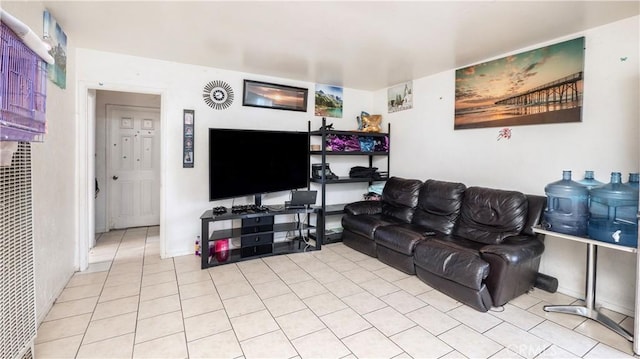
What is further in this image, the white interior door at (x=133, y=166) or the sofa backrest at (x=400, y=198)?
the white interior door at (x=133, y=166)

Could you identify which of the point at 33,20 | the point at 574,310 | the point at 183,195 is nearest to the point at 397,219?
the point at 574,310

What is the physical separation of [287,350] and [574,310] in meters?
2.32

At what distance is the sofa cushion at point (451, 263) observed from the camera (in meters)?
2.35

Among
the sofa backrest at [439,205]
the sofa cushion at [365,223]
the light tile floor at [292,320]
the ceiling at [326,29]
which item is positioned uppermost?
the ceiling at [326,29]

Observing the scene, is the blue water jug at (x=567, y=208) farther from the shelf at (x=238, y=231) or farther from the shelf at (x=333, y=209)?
the shelf at (x=238, y=231)

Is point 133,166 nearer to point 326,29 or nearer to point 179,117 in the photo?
point 179,117

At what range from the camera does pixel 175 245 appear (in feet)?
11.9

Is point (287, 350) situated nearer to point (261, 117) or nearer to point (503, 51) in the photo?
point (261, 117)

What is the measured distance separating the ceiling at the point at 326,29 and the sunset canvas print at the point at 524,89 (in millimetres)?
140

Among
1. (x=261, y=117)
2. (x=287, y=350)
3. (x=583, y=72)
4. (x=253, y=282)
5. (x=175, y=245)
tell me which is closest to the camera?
(x=287, y=350)

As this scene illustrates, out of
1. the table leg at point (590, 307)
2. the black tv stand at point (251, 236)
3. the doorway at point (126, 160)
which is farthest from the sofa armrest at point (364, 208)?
the doorway at point (126, 160)

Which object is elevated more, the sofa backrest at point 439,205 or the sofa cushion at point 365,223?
the sofa backrest at point 439,205

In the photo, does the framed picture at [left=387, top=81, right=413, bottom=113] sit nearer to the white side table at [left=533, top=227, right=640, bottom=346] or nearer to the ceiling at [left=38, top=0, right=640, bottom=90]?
the ceiling at [left=38, top=0, right=640, bottom=90]

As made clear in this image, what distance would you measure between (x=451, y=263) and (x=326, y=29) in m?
2.34
